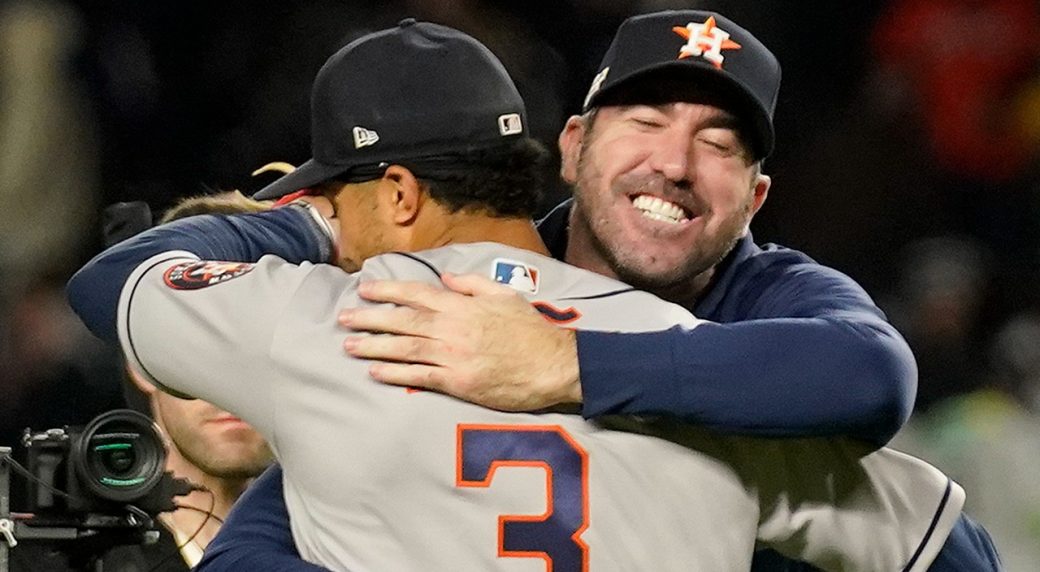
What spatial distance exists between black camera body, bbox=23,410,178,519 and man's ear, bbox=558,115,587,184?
70 cm

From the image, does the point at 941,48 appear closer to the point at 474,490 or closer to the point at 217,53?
the point at 217,53

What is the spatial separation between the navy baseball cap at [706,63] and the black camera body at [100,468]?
2.76 ft

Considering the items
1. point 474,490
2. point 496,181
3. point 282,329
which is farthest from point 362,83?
point 474,490

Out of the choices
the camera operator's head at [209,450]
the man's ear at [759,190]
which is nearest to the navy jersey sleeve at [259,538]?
the man's ear at [759,190]

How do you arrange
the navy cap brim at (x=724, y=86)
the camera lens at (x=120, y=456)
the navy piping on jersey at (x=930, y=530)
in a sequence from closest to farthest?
the navy piping on jersey at (x=930, y=530) → the navy cap brim at (x=724, y=86) → the camera lens at (x=120, y=456)

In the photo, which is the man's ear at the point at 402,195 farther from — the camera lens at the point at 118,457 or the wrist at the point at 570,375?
the camera lens at the point at 118,457

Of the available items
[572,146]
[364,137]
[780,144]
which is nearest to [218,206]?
[572,146]

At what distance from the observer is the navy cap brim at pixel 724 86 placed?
1.73 metres

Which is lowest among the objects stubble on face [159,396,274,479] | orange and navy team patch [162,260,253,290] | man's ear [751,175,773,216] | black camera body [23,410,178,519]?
stubble on face [159,396,274,479]

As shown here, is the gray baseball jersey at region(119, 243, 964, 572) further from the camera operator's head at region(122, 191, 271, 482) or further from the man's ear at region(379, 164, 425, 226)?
the camera operator's head at region(122, 191, 271, 482)

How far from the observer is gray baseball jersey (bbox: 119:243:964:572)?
50.4 inches

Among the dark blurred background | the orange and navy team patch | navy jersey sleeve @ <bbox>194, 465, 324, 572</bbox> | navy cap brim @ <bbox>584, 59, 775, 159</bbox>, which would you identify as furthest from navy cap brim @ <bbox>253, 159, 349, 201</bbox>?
the dark blurred background

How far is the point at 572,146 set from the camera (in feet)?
6.46

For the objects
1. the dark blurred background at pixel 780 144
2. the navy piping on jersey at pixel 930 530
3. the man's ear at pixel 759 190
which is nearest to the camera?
the navy piping on jersey at pixel 930 530
